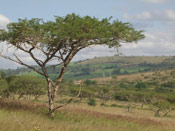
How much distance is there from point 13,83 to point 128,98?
52.0 metres

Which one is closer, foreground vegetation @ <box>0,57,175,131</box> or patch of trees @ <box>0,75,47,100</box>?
foreground vegetation @ <box>0,57,175,131</box>

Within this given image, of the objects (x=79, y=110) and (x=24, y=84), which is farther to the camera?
(x=24, y=84)

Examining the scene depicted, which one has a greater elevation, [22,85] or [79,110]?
[79,110]

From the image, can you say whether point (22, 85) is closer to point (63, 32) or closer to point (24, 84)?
point (24, 84)

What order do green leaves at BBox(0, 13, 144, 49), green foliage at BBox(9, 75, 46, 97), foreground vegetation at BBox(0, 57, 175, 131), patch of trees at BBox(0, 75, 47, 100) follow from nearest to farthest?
A: foreground vegetation at BBox(0, 57, 175, 131) < green leaves at BBox(0, 13, 144, 49) < patch of trees at BBox(0, 75, 47, 100) < green foliage at BBox(9, 75, 46, 97)

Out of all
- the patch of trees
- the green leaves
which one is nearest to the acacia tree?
the green leaves

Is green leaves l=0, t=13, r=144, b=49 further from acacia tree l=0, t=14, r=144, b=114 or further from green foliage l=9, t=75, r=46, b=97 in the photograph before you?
green foliage l=9, t=75, r=46, b=97

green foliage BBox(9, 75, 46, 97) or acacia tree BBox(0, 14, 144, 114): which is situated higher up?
acacia tree BBox(0, 14, 144, 114)

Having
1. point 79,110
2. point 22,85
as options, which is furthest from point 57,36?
point 22,85

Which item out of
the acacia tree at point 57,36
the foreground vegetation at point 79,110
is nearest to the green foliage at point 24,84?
the foreground vegetation at point 79,110

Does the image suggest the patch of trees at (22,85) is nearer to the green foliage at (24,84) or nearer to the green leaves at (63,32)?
the green foliage at (24,84)

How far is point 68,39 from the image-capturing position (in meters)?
14.4

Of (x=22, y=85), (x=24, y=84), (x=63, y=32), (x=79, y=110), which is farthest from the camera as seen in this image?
(x=24, y=84)

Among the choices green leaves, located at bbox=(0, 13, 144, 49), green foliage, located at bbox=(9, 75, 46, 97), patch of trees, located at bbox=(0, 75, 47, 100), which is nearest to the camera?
green leaves, located at bbox=(0, 13, 144, 49)
